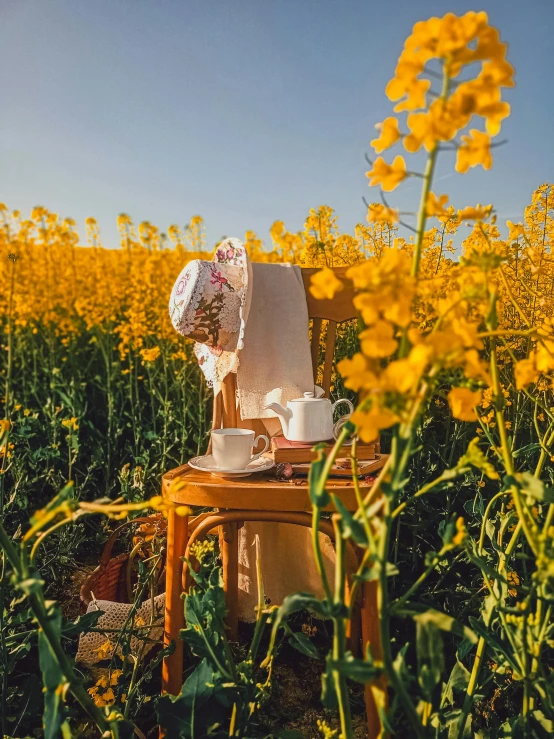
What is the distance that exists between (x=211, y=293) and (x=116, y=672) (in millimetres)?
1001

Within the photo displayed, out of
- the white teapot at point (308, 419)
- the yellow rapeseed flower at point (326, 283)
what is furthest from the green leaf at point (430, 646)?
the white teapot at point (308, 419)

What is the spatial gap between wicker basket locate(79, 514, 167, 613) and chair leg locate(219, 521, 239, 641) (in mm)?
169

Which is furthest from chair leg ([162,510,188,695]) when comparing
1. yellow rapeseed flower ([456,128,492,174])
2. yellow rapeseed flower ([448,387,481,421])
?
yellow rapeseed flower ([456,128,492,174])

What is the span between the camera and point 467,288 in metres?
0.58

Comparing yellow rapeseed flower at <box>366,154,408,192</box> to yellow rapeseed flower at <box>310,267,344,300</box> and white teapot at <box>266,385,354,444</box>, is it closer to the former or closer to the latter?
yellow rapeseed flower at <box>310,267,344,300</box>

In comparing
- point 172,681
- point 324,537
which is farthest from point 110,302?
Answer: point 172,681

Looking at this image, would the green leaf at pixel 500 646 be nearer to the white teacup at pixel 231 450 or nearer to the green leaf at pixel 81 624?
the green leaf at pixel 81 624

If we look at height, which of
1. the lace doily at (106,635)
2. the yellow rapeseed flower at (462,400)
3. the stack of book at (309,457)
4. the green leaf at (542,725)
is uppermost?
the yellow rapeseed flower at (462,400)

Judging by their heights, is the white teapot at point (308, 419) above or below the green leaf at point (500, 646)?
above

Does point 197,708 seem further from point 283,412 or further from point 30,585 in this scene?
point 283,412

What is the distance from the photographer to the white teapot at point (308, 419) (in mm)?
1474

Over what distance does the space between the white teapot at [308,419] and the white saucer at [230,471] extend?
0.10 meters

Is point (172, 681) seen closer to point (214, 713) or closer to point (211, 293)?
point (214, 713)

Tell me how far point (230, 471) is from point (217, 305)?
1.91ft
